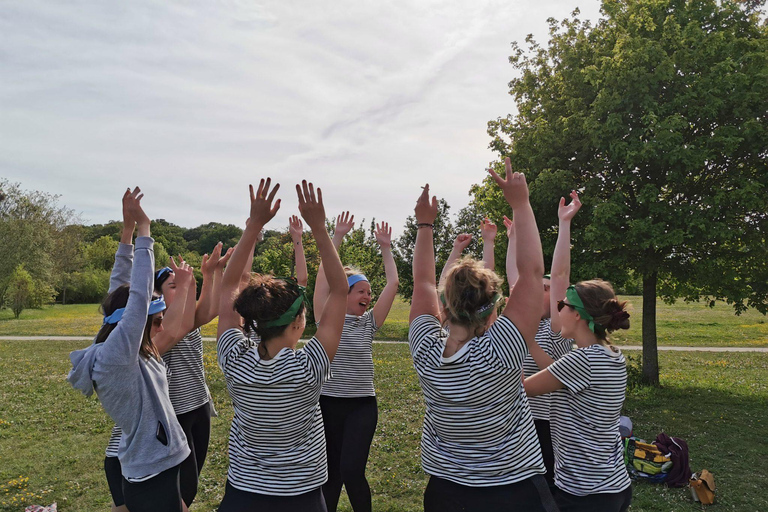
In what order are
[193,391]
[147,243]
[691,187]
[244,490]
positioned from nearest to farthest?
[244,490]
[147,243]
[193,391]
[691,187]

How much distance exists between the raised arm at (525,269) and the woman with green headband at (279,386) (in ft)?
3.03

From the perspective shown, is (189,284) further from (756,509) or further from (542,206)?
(542,206)

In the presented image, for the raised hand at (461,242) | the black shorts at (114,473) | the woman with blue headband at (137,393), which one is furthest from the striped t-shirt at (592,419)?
the black shorts at (114,473)

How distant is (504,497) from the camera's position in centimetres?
245

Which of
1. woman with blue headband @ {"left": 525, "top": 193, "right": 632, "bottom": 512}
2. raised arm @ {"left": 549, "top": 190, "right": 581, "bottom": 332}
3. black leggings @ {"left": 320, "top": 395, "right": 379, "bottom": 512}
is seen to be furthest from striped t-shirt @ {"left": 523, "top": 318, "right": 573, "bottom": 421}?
black leggings @ {"left": 320, "top": 395, "right": 379, "bottom": 512}

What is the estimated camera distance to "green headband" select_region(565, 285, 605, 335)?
9.98 feet

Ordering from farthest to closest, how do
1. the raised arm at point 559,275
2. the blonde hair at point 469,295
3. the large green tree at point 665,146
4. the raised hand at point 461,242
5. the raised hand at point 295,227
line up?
the large green tree at point 665,146
the raised hand at point 295,227
the raised hand at point 461,242
the raised arm at point 559,275
the blonde hair at point 469,295

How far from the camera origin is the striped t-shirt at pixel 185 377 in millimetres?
4250

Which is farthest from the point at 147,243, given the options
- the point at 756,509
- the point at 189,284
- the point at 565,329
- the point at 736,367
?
the point at 736,367

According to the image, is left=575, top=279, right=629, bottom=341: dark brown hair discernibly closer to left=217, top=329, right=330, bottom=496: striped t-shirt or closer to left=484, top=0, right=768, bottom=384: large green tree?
left=217, top=329, right=330, bottom=496: striped t-shirt

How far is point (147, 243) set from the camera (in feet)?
10.1

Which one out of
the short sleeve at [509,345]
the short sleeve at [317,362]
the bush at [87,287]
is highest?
the short sleeve at [509,345]

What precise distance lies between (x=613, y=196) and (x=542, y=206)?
1548 millimetres

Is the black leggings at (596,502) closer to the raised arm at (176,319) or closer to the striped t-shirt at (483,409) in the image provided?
the striped t-shirt at (483,409)
